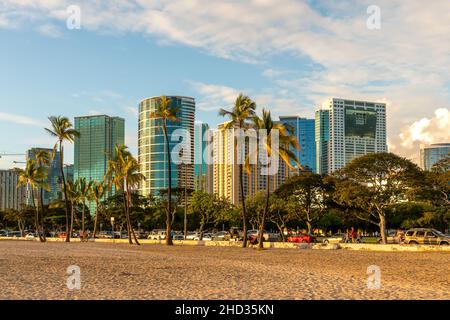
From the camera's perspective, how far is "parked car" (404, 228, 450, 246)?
122 feet

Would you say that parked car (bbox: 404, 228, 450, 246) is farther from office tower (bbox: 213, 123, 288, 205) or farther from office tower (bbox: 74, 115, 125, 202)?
office tower (bbox: 74, 115, 125, 202)

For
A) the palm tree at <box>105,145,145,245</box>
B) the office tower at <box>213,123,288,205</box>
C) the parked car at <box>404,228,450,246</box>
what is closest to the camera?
the parked car at <box>404,228,450,246</box>

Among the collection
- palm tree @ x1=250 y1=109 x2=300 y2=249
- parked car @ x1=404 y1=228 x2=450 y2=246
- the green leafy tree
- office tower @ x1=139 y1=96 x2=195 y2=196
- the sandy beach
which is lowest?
parked car @ x1=404 y1=228 x2=450 y2=246

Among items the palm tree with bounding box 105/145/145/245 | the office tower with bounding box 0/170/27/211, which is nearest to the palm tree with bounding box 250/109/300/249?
the palm tree with bounding box 105/145/145/245

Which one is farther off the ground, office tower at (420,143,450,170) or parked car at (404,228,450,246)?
office tower at (420,143,450,170)

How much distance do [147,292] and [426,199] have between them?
3576 cm

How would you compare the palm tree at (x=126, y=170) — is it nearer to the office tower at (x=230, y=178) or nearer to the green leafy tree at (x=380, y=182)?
the green leafy tree at (x=380, y=182)

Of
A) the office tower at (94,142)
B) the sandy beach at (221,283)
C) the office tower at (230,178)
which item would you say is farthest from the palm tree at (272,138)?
the office tower at (94,142)

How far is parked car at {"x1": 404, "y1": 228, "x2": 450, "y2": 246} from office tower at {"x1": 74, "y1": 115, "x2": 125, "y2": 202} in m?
140

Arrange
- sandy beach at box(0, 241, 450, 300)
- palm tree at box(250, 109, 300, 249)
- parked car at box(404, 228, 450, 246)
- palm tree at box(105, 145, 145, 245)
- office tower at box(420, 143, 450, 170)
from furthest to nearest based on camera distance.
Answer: office tower at box(420, 143, 450, 170)
palm tree at box(105, 145, 145, 245)
parked car at box(404, 228, 450, 246)
palm tree at box(250, 109, 300, 249)
sandy beach at box(0, 241, 450, 300)

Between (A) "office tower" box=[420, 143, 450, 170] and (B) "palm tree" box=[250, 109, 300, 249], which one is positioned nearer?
(B) "palm tree" box=[250, 109, 300, 249]

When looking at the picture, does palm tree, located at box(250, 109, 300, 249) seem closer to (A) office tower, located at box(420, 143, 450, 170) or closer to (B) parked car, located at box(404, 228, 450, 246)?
(B) parked car, located at box(404, 228, 450, 246)

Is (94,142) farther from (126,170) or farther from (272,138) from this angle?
(272,138)

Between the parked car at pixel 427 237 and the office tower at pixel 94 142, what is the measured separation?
13968cm
